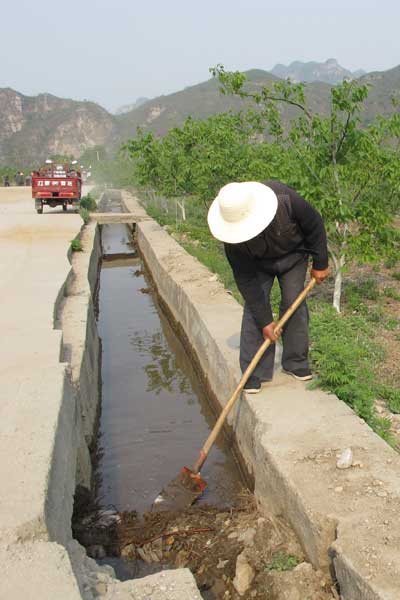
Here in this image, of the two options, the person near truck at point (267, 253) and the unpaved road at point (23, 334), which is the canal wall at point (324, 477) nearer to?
the person near truck at point (267, 253)

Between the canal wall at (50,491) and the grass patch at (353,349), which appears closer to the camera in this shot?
the canal wall at (50,491)

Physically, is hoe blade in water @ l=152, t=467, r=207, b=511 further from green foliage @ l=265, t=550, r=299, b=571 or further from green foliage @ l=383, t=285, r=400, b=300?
green foliage @ l=383, t=285, r=400, b=300

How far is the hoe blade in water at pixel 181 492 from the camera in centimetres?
388

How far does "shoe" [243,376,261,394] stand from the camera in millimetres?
3975

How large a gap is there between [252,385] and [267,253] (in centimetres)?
91

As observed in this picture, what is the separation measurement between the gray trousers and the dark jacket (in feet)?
0.25

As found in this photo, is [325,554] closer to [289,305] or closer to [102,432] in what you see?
[289,305]

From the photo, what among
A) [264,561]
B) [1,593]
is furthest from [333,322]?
[1,593]

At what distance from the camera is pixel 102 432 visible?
17.2 feet

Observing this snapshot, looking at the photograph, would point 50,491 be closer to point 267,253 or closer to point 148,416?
point 267,253

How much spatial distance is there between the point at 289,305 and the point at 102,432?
7.42 feet

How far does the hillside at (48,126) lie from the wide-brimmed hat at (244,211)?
105m

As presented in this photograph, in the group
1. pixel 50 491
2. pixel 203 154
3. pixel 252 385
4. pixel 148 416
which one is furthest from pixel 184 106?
pixel 50 491

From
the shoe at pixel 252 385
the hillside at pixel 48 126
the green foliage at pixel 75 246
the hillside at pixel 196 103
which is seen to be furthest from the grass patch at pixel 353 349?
the hillside at pixel 48 126
